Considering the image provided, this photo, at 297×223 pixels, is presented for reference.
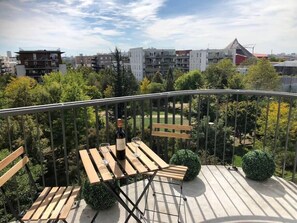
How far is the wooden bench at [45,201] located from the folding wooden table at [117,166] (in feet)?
1.29

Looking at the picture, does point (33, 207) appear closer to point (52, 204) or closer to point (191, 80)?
point (52, 204)

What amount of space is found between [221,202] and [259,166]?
853 millimetres

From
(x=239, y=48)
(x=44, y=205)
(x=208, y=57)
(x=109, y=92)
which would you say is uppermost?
(x=239, y=48)

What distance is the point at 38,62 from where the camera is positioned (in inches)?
1959

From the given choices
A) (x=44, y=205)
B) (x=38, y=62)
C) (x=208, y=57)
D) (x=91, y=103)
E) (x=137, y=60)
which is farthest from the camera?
(x=208, y=57)

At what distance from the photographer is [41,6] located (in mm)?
17094

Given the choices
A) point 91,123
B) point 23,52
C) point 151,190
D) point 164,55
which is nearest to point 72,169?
point 91,123

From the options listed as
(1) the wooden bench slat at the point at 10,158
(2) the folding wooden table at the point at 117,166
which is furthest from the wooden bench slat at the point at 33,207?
(2) the folding wooden table at the point at 117,166

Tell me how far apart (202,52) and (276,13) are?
56.2 metres

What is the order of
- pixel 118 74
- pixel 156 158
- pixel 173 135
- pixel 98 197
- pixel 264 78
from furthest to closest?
1. pixel 264 78
2. pixel 118 74
3. pixel 173 135
4. pixel 98 197
5. pixel 156 158

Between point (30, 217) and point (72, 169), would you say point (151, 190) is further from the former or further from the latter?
point (72, 169)

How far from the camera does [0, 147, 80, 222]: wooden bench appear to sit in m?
1.87

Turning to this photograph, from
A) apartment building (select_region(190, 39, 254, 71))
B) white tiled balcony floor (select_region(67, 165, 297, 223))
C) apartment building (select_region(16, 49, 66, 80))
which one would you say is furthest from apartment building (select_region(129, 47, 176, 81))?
white tiled balcony floor (select_region(67, 165, 297, 223))

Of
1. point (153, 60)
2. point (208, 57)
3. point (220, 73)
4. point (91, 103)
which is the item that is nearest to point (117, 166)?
point (91, 103)
